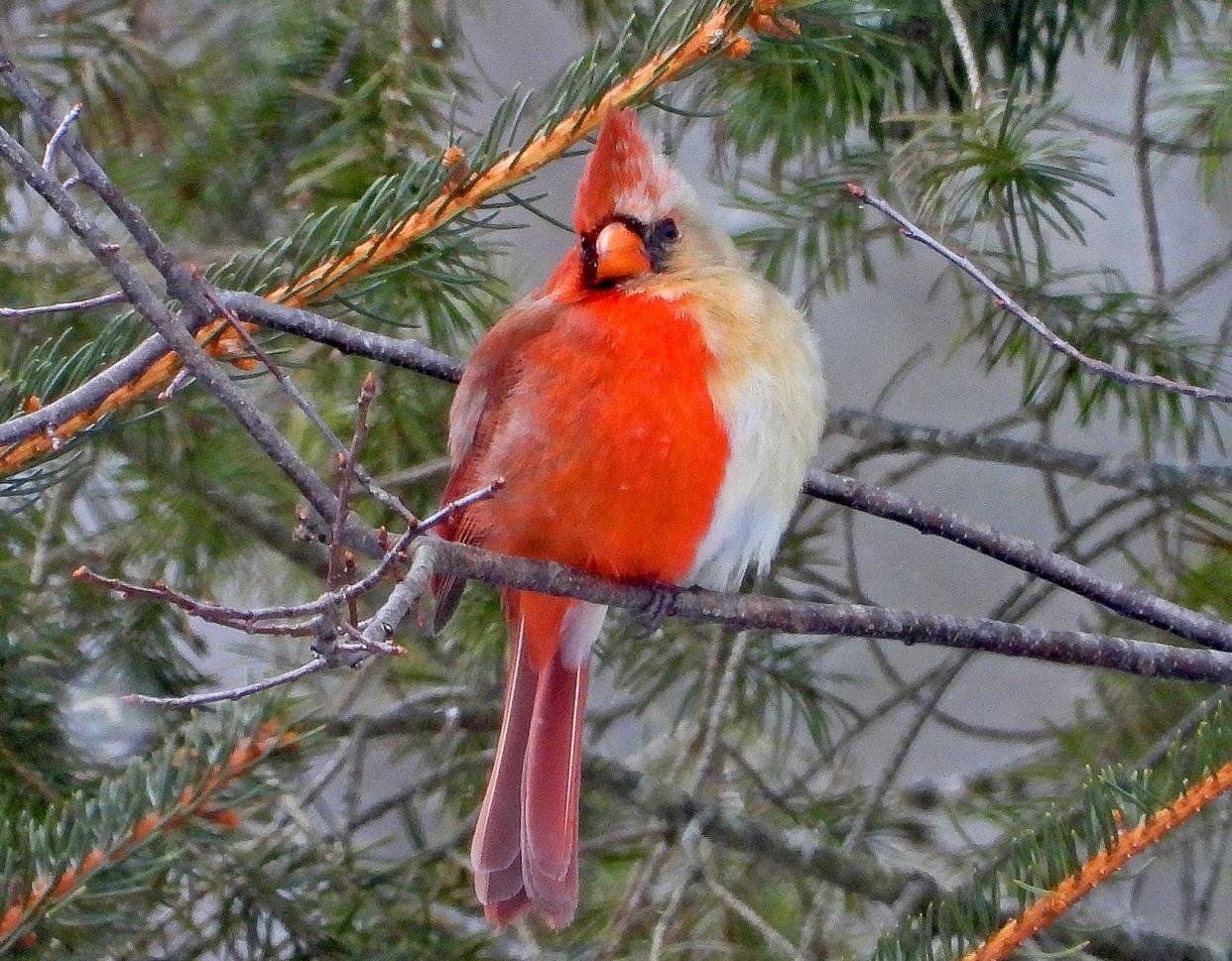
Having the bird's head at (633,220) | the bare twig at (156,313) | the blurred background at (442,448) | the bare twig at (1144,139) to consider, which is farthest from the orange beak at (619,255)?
the bare twig at (156,313)

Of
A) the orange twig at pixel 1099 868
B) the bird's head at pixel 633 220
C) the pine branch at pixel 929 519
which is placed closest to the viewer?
the orange twig at pixel 1099 868

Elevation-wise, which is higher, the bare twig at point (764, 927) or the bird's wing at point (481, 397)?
the bird's wing at point (481, 397)

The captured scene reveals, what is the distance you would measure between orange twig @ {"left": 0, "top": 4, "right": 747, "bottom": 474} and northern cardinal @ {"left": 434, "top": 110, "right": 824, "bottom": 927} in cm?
18

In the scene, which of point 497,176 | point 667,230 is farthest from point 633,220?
point 497,176

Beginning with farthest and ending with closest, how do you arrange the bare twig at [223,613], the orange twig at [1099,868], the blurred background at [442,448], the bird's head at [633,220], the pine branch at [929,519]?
1. the bird's head at [633,220]
2. the blurred background at [442,448]
3. the pine branch at [929,519]
4. the orange twig at [1099,868]
5. the bare twig at [223,613]


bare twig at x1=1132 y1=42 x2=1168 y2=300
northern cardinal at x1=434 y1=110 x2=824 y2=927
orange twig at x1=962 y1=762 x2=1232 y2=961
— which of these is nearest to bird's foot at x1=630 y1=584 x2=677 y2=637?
northern cardinal at x1=434 y1=110 x2=824 y2=927

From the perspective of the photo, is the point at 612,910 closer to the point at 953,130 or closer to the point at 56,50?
the point at 953,130

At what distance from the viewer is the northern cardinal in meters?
1.17

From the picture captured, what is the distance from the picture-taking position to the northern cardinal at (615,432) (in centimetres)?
117

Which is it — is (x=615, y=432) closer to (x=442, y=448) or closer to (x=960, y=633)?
(x=960, y=633)

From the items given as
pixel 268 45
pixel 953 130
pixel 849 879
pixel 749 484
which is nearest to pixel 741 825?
pixel 849 879

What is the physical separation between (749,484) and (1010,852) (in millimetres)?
365

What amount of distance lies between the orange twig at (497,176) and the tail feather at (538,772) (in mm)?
436

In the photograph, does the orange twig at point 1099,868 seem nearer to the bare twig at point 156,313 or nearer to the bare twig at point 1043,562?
the bare twig at point 1043,562
